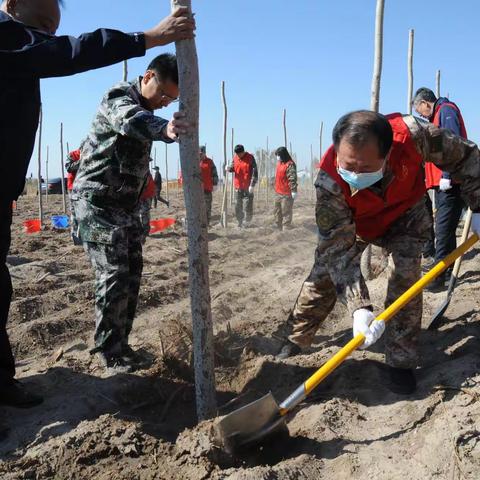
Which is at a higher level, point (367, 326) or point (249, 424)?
point (367, 326)

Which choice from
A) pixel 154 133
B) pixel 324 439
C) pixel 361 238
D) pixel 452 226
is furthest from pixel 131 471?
pixel 452 226

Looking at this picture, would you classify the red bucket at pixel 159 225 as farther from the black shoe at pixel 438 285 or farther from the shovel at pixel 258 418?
the shovel at pixel 258 418

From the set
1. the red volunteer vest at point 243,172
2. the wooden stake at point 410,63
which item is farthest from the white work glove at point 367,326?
the red volunteer vest at point 243,172

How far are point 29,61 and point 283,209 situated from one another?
28.8 ft

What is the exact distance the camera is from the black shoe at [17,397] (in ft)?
8.82

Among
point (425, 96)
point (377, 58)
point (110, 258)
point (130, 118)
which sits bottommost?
point (110, 258)

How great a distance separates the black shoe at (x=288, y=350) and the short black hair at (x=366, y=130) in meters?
1.53

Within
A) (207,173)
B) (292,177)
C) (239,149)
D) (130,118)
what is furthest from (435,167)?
(239,149)

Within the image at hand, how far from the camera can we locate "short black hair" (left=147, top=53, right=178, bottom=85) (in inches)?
109

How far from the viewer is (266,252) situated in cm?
796

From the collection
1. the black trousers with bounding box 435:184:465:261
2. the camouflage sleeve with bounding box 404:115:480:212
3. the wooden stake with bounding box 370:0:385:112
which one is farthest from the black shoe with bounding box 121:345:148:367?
the wooden stake with bounding box 370:0:385:112

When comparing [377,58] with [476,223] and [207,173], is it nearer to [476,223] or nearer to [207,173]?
[476,223]

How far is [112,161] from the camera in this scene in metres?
2.94

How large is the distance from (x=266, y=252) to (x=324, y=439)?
5.64 m
